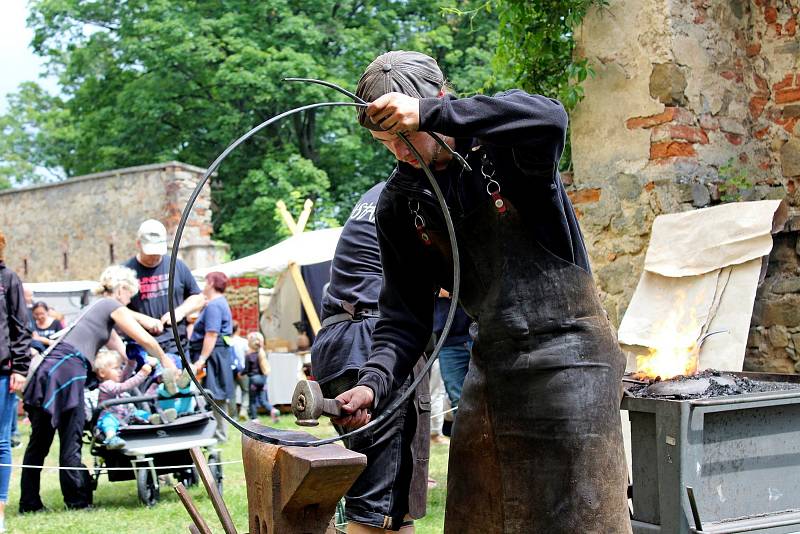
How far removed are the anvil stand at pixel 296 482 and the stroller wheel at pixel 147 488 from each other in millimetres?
4559

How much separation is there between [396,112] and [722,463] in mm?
2282

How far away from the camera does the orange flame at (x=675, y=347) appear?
4648 millimetres

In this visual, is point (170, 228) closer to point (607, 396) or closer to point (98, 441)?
point (98, 441)

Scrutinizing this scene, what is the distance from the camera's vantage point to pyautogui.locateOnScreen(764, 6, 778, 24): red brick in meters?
5.70

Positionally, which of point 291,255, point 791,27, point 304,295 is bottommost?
point 304,295

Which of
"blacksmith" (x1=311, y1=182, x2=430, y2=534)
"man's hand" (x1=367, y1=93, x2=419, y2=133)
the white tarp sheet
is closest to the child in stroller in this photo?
"blacksmith" (x1=311, y1=182, x2=430, y2=534)

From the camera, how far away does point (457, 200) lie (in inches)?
95.8

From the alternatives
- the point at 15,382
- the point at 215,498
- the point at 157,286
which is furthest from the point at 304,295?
the point at 215,498

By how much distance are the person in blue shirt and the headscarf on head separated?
6304mm

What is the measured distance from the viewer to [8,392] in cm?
558

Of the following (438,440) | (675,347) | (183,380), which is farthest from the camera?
(438,440)

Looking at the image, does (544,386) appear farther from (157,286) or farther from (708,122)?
(157,286)

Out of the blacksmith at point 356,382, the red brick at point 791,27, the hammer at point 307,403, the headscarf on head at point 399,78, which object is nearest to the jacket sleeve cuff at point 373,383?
the hammer at point 307,403

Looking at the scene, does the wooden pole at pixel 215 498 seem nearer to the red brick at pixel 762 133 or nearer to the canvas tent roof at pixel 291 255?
the red brick at pixel 762 133
